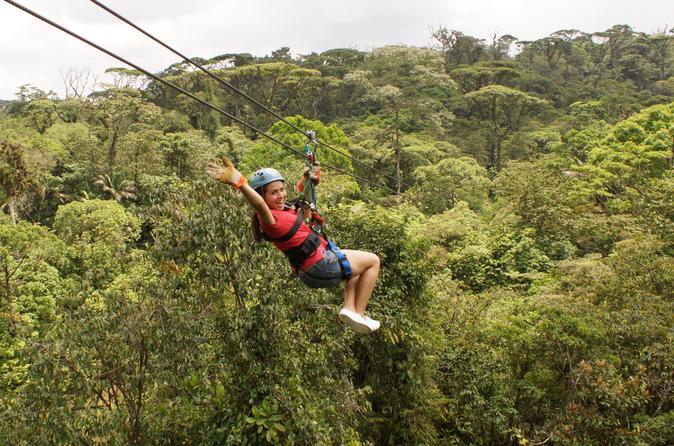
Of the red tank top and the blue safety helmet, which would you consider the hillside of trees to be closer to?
the red tank top

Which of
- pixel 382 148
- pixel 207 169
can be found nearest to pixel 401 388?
pixel 207 169

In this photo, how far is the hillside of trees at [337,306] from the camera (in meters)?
4.88

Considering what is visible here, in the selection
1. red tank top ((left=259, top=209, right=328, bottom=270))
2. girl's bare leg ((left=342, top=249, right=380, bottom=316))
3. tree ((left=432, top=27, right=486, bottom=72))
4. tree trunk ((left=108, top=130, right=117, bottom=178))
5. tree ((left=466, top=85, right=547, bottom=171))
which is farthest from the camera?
tree ((left=432, top=27, right=486, bottom=72))

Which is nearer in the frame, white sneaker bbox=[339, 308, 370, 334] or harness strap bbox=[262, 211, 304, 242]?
harness strap bbox=[262, 211, 304, 242]

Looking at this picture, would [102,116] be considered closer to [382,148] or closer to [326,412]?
[382,148]

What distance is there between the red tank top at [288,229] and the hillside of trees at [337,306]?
1816mm

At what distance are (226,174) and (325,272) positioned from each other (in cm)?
96

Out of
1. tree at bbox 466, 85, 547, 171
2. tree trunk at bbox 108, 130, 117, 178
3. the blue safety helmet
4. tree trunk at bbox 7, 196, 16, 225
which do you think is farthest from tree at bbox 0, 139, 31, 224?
tree at bbox 466, 85, 547, 171

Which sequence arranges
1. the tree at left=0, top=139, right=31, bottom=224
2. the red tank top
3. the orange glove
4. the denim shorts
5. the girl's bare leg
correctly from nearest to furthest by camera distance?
the orange glove → the red tank top → the denim shorts → the girl's bare leg → the tree at left=0, top=139, right=31, bottom=224

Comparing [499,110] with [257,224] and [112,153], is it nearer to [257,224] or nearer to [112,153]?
[112,153]

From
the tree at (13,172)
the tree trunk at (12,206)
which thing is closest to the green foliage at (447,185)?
the tree at (13,172)

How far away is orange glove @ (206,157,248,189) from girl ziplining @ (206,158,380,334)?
0.28m

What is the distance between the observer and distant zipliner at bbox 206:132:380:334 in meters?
3.09

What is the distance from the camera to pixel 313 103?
33562 millimetres
